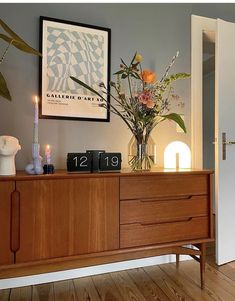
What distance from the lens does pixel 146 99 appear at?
1564mm

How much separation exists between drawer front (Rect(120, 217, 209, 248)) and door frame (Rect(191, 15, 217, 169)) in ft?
2.01

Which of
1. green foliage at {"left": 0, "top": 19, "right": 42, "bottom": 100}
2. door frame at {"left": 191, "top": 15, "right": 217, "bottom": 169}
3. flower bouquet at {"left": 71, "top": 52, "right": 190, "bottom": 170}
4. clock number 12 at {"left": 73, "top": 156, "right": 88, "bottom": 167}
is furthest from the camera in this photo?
door frame at {"left": 191, "top": 15, "right": 217, "bottom": 169}

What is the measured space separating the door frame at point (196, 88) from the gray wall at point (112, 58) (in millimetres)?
42

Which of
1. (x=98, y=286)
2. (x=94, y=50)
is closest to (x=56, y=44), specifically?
(x=94, y=50)

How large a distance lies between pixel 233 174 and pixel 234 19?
A: 1544mm

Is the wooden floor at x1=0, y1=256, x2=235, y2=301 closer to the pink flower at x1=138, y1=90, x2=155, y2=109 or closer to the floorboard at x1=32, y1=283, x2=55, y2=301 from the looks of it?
the floorboard at x1=32, y1=283, x2=55, y2=301

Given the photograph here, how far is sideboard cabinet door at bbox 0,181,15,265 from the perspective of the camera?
127cm

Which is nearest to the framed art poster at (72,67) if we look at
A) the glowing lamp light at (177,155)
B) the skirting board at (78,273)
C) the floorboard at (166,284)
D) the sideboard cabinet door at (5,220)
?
the glowing lamp light at (177,155)

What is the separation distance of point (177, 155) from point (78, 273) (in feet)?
3.63

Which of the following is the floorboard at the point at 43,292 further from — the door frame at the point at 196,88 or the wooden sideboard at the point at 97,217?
the door frame at the point at 196,88

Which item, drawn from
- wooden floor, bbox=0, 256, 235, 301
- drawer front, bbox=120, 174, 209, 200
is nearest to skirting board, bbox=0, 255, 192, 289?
wooden floor, bbox=0, 256, 235, 301

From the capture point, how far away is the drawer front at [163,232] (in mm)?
1494

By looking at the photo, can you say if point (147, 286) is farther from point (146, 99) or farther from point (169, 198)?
point (146, 99)

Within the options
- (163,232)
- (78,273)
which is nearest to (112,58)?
(163,232)
